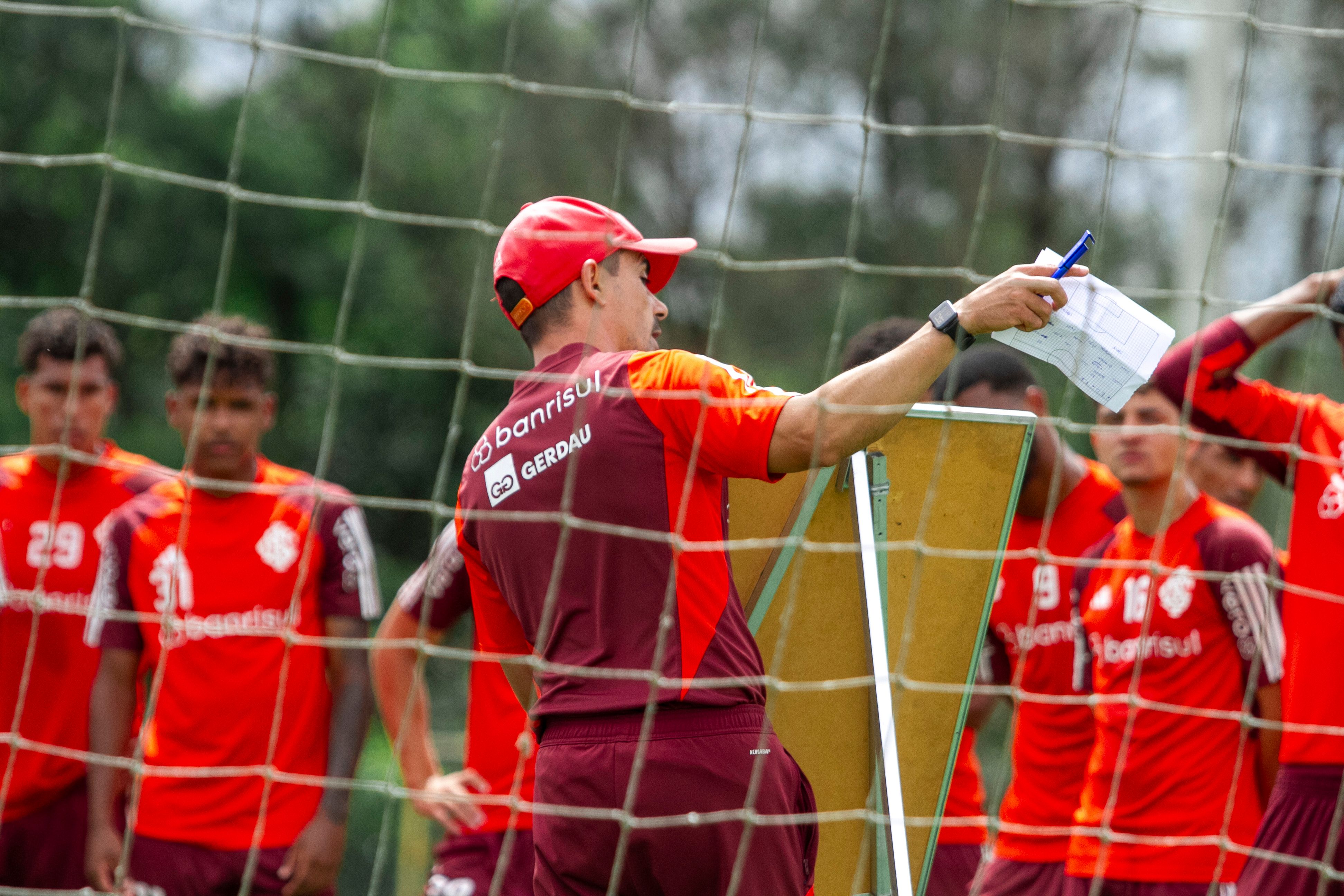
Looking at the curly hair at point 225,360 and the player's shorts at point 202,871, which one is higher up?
the curly hair at point 225,360

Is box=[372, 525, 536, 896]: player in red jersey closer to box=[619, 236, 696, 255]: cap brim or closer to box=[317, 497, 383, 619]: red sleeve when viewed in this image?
box=[317, 497, 383, 619]: red sleeve

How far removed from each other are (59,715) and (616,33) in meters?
12.7

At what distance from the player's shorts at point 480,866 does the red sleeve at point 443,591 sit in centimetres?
63

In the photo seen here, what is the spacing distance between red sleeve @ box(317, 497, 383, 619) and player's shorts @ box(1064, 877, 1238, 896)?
7.53ft

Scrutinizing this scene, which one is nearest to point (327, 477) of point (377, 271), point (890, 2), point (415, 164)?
point (377, 271)

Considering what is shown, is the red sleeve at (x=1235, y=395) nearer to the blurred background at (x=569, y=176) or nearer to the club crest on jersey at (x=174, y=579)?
the club crest on jersey at (x=174, y=579)

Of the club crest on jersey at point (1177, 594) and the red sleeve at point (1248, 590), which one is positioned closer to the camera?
the red sleeve at point (1248, 590)

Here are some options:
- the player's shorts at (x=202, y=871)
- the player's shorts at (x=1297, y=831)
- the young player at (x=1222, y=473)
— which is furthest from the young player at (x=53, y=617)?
the young player at (x=1222, y=473)

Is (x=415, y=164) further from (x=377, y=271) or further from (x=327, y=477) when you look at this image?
(x=327, y=477)

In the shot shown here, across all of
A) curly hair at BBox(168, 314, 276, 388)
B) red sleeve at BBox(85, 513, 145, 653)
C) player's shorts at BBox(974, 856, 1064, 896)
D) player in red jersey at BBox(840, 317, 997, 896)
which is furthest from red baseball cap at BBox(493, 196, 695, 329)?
player's shorts at BBox(974, 856, 1064, 896)

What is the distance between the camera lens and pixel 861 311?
47.2ft

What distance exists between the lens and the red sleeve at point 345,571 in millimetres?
4250

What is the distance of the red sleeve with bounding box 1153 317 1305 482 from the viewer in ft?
12.0

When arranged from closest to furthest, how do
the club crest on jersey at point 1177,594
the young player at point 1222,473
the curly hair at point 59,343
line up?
the club crest on jersey at point 1177,594, the curly hair at point 59,343, the young player at point 1222,473
